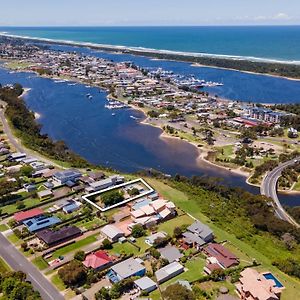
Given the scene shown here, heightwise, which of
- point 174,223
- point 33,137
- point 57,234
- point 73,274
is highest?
point 73,274

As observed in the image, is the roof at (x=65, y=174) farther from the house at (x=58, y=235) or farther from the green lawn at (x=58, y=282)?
the green lawn at (x=58, y=282)

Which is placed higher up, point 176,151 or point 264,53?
point 264,53

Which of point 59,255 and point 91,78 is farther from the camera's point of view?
point 91,78

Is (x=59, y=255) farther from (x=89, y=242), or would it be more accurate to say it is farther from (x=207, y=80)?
(x=207, y=80)

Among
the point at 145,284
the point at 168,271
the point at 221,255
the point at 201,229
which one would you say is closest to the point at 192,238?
the point at 201,229

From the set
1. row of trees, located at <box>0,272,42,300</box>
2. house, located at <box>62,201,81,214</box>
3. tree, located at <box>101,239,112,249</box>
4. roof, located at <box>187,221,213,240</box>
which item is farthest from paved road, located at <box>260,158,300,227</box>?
row of trees, located at <box>0,272,42,300</box>

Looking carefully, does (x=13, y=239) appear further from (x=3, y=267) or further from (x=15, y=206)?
(x=15, y=206)

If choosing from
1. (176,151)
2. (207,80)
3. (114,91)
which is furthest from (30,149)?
(207,80)
